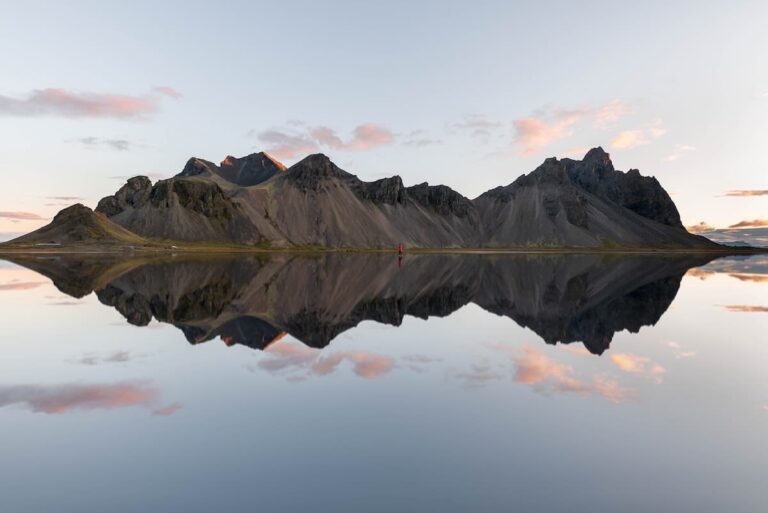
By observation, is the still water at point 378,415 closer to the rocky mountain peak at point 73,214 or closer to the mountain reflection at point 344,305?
the mountain reflection at point 344,305

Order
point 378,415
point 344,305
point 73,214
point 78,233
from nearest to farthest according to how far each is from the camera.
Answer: point 378,415, point 344,305, point 78,233, point 73,214

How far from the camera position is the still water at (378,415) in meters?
9.09

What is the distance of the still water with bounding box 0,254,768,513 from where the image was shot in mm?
9086

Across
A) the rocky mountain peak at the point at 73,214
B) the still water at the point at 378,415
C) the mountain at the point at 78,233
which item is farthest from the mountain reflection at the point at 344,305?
the rocky mountain peak at the point at 73,214

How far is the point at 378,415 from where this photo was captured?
1302 cm

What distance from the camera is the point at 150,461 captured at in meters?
10.2

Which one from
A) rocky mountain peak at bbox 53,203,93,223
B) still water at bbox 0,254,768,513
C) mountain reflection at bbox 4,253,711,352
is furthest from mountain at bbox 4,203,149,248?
still water at bbox 0,254,768,513

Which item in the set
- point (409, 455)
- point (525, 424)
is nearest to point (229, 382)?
point (409, 455)

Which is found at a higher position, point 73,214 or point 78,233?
point 73,214

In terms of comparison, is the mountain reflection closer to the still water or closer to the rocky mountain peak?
the still water

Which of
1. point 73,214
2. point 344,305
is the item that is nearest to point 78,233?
point 73,214

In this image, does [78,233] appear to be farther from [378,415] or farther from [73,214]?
[378,415]

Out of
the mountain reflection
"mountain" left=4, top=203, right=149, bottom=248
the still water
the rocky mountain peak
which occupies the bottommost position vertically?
the still water

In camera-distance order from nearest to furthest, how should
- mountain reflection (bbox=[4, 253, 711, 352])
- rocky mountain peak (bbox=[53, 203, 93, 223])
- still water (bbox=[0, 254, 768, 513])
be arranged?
1. still water (bbox=[0, 254, 768, 513])
2. mountain reflection (bbox=[4, 253, 711, 352])
3. rocky mountain peak (bbox=[53, 203, 93, 223])
